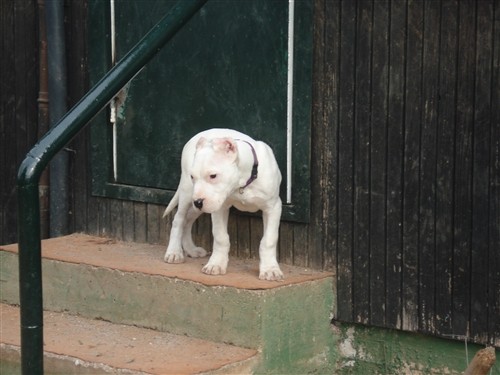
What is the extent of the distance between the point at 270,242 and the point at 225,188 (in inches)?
22.3

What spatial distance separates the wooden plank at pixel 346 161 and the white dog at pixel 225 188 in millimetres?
364

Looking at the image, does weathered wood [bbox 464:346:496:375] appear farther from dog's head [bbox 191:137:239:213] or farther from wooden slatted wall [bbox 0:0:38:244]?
wooden slatted wall [bbox 0:0:38:244]

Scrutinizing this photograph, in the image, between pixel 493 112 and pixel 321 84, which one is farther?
pixel 321 84

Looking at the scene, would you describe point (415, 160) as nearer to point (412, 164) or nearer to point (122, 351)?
point (412, 164)

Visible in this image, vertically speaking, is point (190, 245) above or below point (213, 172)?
below

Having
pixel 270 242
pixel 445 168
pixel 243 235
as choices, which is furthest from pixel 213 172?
pixel 445 168

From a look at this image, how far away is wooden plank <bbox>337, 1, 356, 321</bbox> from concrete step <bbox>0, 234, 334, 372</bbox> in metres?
0.10

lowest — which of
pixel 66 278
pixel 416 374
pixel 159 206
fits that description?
pixel 416 374

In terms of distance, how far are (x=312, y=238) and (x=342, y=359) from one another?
2.34ft

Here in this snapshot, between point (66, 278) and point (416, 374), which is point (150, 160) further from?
point (416, 374)

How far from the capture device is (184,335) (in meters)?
5.61

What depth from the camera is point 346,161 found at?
18.7ft

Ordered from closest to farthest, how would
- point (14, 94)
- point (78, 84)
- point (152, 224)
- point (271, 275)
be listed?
point (271, 275), point (152, 224), point (78, 84), point (14, 94)

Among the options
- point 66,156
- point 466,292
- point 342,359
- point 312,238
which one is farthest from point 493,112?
point 66,156
